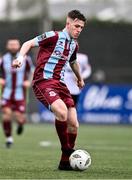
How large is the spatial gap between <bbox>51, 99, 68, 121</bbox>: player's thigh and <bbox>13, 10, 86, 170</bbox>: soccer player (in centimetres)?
2

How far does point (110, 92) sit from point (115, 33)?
6.87 meters

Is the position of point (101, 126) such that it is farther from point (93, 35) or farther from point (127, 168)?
point (127, 168)

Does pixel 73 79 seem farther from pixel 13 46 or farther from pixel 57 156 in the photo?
pixel 57 156

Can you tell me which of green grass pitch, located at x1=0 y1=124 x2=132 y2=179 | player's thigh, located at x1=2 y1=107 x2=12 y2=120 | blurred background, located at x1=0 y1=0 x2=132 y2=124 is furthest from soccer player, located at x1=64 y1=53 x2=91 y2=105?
blurred background, located at x1=0 y1=0 x2=132 y2=124

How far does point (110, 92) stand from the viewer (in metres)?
25.8

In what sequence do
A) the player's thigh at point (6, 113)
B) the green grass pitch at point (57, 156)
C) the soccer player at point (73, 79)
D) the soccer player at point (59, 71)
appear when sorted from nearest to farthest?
the green grass pitch at point (57, 156) < the soccer player at point (59, 71) < the soccer player at point (73, 79) < the player's thigh at point (6, 113)

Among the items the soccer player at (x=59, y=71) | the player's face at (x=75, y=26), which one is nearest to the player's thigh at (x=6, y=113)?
the soccer player at (x=59, y=71)

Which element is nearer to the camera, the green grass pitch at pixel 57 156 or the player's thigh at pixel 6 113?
the green grass pitch at pixel 57 156

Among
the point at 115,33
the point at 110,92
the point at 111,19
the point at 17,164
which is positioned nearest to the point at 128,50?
the point at 115,33

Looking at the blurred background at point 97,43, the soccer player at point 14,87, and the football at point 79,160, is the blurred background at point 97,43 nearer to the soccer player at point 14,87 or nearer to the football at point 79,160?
the soccer player at point 14,87

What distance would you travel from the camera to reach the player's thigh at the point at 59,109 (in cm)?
1000

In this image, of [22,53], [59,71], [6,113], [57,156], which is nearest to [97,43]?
[6,113]

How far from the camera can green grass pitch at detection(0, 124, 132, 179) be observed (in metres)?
9.66

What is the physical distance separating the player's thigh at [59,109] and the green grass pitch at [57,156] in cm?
74
